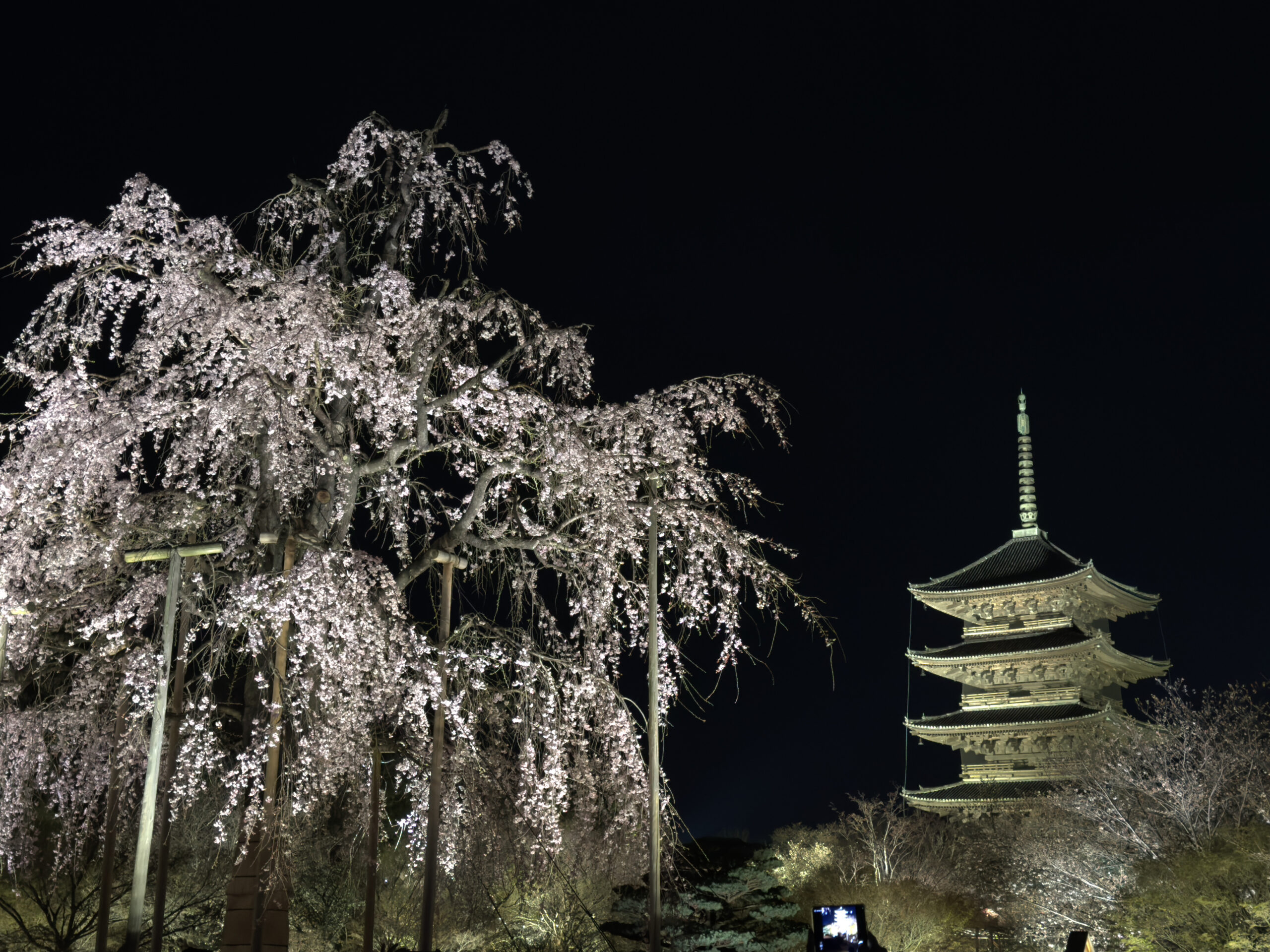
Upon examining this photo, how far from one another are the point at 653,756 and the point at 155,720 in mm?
5087

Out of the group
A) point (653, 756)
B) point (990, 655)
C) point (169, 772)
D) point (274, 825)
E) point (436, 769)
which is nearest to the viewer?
point (274, 825)

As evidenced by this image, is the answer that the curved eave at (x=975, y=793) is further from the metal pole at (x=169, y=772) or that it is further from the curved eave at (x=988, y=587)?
the metal pole at (x=169, y=772)

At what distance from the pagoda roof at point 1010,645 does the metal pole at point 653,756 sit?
1287 inches

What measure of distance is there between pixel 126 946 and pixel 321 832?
4.00 meters

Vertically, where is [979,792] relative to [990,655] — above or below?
below

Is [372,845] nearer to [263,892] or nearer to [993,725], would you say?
[263,892]

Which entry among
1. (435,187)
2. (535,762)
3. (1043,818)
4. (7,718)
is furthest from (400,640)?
(1043,818)

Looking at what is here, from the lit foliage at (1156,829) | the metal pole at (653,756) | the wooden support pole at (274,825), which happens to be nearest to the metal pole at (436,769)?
the wooden support pole at (274,825)

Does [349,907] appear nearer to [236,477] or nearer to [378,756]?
[378,756]

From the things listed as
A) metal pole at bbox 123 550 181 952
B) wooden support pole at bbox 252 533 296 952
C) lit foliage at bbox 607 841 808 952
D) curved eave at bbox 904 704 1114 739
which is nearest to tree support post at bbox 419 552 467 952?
wooden support pole at bbox 252 533 296 952

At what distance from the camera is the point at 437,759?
11555 mm

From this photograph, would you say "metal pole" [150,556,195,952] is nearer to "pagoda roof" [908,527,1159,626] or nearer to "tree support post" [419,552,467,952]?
"tree support post" [419,552,467,952]

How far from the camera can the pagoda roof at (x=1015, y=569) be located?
44.3m

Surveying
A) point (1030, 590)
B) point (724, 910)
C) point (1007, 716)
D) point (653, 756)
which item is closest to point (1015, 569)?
point (1030, 590)
